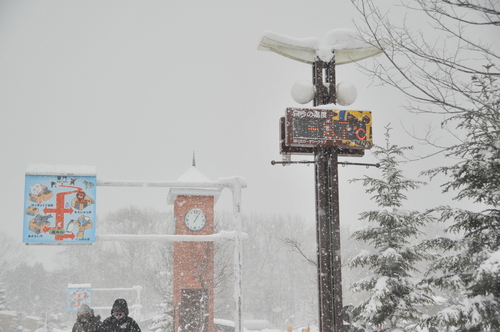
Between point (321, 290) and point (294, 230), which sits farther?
point (294, 230)

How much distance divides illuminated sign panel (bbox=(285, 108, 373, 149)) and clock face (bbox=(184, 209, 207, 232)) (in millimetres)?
12403

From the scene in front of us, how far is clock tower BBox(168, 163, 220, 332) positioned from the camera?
62.5 feet

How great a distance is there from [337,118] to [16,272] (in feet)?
171

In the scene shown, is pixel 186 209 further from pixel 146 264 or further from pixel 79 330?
pixel 146 264

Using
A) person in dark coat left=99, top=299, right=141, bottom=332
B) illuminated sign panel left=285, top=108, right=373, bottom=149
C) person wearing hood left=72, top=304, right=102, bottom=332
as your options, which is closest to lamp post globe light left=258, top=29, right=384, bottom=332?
illuminated sign panel left=285, top=108, right=373, bottom=149

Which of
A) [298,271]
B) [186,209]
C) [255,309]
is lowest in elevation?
[255,309]

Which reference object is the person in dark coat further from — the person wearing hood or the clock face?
Answer: the clock face

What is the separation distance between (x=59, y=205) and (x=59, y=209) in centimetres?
7

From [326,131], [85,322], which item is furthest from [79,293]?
[326,131]

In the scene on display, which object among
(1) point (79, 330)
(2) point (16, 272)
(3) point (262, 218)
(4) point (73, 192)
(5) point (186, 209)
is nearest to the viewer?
(1) point (79, 330)

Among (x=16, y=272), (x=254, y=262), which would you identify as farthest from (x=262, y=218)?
(x=16, y=272)

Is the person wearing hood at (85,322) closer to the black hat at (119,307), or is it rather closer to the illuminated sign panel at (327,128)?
the black hat at (119,307)

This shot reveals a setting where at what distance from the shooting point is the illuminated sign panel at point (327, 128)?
29.0 feet

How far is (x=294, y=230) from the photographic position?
55.6 metres
